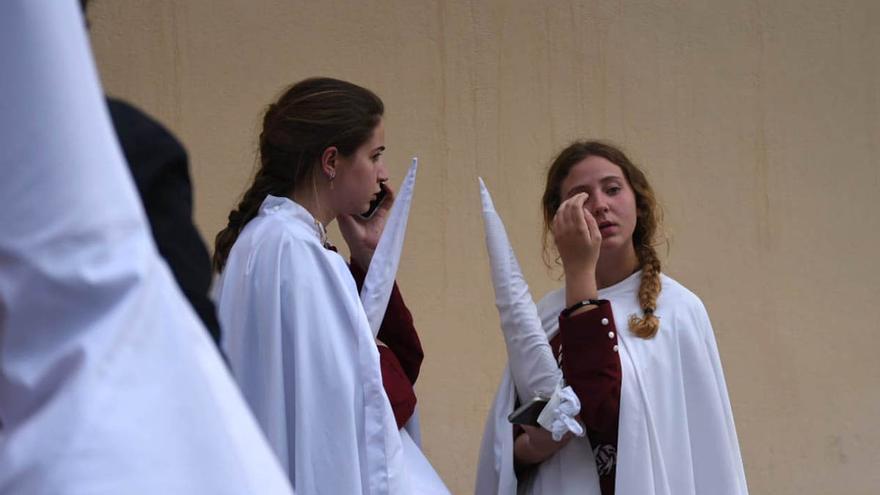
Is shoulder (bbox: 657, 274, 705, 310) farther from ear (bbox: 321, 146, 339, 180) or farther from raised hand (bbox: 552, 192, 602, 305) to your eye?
ear (bbox: 321, 146, 339, 180)

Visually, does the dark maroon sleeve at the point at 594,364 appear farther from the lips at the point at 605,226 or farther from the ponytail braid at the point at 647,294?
the lips at the point at 605,226

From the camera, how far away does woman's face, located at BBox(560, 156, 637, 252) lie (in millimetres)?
3479

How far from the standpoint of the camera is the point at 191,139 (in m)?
4.61

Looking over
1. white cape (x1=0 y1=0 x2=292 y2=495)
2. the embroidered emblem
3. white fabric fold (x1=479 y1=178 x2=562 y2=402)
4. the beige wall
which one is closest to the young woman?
white fabric fold (x1=479 y1=178 x2=562 y2=402)

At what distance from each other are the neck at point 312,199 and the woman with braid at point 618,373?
1.99ft

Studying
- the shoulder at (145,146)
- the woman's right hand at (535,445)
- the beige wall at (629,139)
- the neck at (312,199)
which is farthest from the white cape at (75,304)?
the beige wall at (629,139)

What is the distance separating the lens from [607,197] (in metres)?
3.51

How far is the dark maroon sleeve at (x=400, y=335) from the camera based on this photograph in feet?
11.1

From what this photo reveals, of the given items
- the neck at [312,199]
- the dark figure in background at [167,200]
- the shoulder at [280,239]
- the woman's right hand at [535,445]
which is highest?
the dark figure in background at [167,200]

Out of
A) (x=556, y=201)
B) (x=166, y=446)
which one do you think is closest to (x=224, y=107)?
(x=556, y=201)

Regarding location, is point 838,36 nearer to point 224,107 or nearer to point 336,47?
point 336,47

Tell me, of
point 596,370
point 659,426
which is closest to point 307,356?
point 596,370

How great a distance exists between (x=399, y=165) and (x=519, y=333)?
5.47 feet

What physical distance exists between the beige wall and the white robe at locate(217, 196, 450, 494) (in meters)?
1.79
